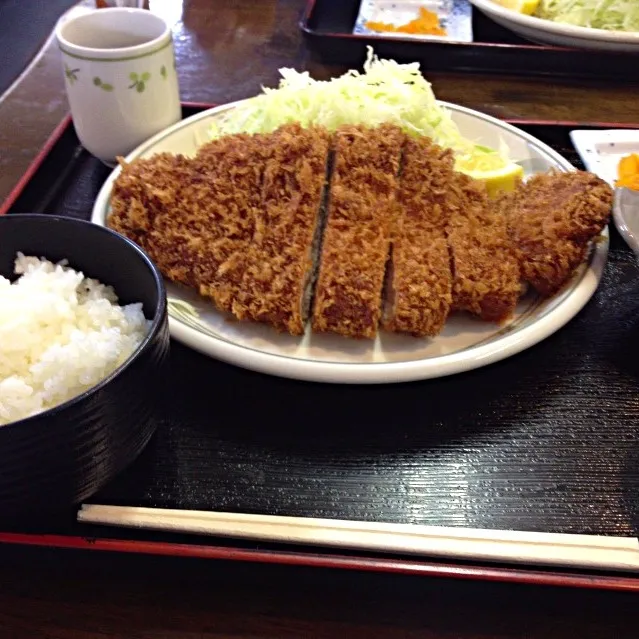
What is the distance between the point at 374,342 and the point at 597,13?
2292mm

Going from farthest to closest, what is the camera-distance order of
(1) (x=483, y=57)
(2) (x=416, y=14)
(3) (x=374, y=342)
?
1. (2) (x=416, y=14)
2. (1) (x=483, y=57)
3. (3) (x=374, y=342)

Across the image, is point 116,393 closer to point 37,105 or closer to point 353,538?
point 353,538

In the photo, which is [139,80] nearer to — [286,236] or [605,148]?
[286,236]

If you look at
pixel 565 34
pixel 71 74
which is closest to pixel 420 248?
pixel 71 74

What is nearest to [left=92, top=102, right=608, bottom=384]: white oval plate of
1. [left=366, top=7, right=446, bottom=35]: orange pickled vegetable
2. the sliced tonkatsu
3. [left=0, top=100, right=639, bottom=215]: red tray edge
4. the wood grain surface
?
the sliced tonkatsu

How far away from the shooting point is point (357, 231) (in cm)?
146

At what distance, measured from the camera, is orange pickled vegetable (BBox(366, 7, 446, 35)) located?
2752 mm

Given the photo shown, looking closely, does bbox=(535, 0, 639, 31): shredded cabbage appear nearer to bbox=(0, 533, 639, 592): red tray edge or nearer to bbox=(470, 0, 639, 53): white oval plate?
bbox=(470, 0, 639, 53): white oval plate

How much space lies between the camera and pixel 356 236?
1.45 meters

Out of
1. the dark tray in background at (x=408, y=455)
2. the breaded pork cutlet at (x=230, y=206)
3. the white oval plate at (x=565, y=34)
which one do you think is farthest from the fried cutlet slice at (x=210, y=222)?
the white oval plate at (x=565, y=34)

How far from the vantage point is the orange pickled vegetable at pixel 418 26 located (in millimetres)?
2752

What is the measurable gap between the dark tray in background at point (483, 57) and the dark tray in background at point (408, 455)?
4.91 ft

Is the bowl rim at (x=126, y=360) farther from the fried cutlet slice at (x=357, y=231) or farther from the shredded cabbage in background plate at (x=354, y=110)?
the shredded cabbage in background plate at (x=354, y=110)

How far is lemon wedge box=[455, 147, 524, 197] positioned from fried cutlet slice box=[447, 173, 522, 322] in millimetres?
195
